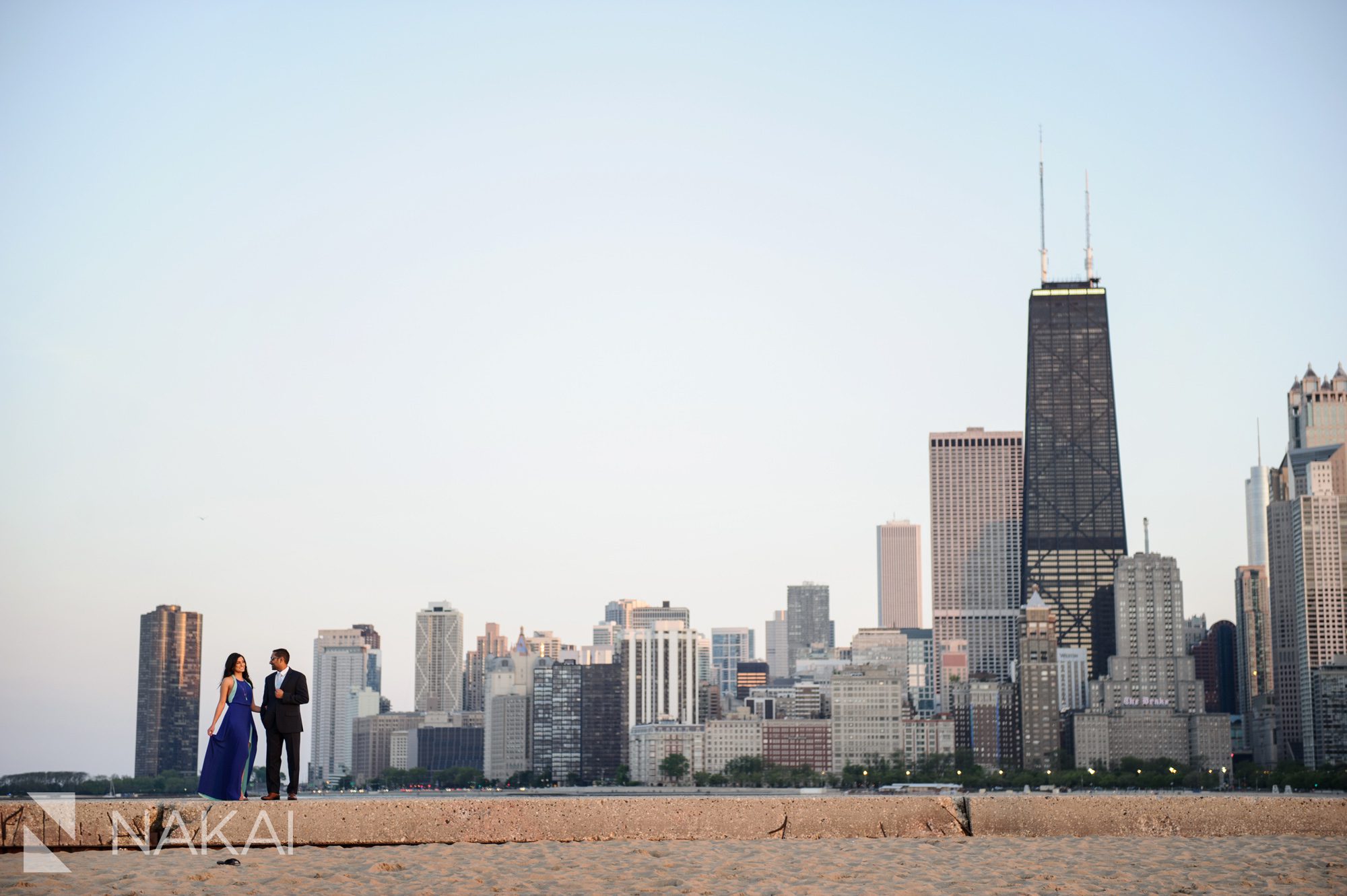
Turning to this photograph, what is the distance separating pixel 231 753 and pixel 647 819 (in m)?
4.25

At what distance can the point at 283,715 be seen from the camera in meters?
18.1

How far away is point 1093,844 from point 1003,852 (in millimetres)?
1146

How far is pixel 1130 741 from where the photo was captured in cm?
19512

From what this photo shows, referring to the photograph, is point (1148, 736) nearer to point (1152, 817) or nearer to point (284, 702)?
point (1152, 817)

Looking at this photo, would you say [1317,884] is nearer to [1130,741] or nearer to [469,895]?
[469,895]

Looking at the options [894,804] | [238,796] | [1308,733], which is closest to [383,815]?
[238,796]

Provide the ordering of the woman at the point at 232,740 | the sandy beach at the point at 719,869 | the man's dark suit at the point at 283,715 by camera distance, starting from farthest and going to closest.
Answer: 1. the man's dark suit at the point at 283,715
2. the woman at the point at 232,740
3. the sandy beach at the point at 719,869

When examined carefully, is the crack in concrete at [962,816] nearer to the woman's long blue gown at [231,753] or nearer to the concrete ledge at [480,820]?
the concrete ledge at [480,820]

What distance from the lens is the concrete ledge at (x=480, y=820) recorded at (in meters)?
15.2

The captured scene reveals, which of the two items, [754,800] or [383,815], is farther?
[754,800]

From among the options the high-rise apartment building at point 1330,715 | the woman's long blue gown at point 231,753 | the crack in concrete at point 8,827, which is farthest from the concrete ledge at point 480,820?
the high-rise apartment building at point 1330,715

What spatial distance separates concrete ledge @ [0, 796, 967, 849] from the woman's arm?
136 cm

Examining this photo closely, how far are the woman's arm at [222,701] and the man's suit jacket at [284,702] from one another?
522mm

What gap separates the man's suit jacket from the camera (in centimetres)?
1802
